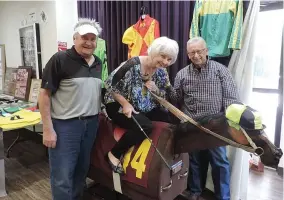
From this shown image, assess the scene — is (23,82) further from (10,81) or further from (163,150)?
(163,150)

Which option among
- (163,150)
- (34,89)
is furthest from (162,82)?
(34,89)

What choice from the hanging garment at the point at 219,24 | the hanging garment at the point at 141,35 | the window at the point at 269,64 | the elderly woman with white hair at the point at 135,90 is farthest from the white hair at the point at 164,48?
the window at the point at 269,64

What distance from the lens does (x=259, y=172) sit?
3.13m

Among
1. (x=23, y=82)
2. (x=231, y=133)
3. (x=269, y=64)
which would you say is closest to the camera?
(x=231, y=133)

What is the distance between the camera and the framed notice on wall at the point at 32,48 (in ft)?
11.9

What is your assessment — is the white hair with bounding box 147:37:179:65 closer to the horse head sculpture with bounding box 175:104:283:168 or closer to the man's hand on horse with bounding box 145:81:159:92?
the man's hand on horse with bounding box 145:81:159:92

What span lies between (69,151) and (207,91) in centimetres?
123

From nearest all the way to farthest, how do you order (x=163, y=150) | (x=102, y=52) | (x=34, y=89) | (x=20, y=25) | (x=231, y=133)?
(x=231, y=133)
(x=163, y=150)
(x=102, y=52)
(x=34, y=89)
(x=20, y=25)

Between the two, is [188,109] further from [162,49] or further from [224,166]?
[162,49]

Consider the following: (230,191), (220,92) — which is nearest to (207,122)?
(220,92)

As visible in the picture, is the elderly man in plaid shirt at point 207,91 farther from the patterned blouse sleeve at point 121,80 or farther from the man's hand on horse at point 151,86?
the patterned blouse sleeve at point 121,80

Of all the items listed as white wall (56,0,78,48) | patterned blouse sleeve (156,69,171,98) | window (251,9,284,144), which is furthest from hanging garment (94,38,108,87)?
window (251,9,284,144)

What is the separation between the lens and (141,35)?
2736mm

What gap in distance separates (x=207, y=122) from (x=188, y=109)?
70cm
